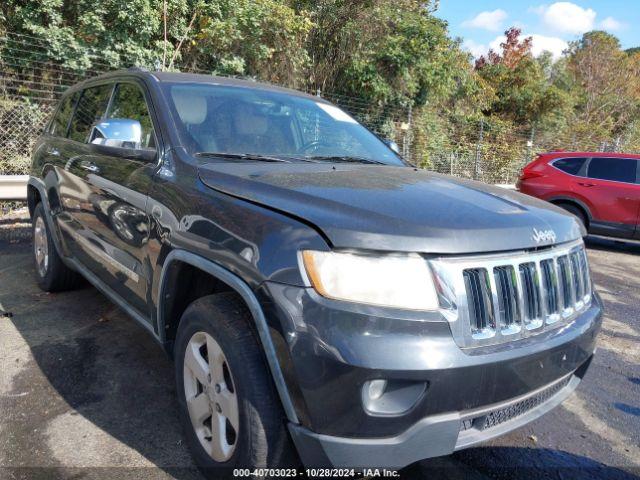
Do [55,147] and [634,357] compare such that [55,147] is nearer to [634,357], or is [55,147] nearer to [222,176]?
[222,176]

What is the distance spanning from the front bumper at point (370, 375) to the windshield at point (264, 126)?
4.19 ft

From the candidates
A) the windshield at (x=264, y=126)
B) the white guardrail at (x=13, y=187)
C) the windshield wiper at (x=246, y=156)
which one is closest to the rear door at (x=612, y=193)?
the windshield at (x=264, y=126)

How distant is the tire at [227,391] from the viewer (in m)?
1.84

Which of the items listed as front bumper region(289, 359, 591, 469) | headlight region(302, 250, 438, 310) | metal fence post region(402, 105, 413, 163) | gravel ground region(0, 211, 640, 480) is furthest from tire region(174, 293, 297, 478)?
metal fence post region(402, 105, 413, 163)

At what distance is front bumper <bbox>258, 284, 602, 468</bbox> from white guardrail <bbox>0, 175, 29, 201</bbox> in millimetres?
5922

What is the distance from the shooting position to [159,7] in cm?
942

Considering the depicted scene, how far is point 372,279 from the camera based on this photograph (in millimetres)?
1724

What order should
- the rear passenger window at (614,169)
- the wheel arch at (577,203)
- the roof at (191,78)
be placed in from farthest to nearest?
the wheel arch at (577,203) < the rear passenger window at (614,169) < the roof at (191,78)

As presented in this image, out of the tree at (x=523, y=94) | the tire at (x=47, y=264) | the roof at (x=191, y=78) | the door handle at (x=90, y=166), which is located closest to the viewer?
the roof at (x=191, y=78)

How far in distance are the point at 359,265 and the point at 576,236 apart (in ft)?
3.98

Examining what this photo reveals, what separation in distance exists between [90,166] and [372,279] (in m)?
2.43

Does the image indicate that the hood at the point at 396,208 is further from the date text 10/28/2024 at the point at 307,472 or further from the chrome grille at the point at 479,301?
the date text 10/28/2024 at the point at 307,472

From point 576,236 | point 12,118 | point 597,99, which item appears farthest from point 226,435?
point 597,99

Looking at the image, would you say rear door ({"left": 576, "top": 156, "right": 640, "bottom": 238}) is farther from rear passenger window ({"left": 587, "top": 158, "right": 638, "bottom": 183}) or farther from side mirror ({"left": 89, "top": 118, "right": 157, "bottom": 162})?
side mirror ({"left": 89, "top": 118, "right": 157, "bottom": 162})
